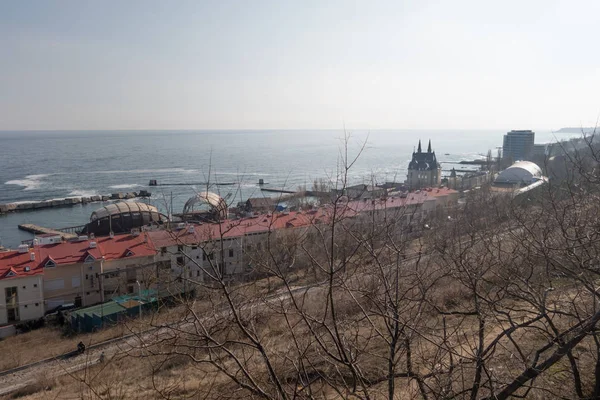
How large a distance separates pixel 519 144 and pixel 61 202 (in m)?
51.2

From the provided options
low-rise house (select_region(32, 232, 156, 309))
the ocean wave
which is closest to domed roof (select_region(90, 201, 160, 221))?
low-rise house (select_region(32, 232, 156, 309))

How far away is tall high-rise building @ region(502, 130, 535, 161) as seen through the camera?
55.8 metres

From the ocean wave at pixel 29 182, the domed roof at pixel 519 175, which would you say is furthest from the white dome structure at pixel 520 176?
the ocean wave at pixel 29 182

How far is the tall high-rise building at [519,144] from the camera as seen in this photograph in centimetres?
5575

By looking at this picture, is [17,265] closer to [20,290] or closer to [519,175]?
[20,290]

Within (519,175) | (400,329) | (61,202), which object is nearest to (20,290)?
(400,329)

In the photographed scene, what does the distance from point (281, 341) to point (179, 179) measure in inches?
1470

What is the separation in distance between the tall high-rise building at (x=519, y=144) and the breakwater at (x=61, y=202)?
143 feet

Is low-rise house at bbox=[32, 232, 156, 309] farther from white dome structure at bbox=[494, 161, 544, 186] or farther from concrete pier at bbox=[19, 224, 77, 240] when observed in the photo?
white dome structure at bbox=[494, 161, 544, 186]

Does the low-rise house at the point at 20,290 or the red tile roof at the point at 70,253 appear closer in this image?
the low-rise house at the point at 20,290

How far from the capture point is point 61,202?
29359mm

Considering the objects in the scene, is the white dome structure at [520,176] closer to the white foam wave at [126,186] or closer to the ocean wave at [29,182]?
the white foam wave at [126,186]

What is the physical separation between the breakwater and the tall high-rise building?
1718 inches

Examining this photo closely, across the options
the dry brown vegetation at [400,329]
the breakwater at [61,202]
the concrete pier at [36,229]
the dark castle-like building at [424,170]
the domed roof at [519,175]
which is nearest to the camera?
the dry brown vegetation at [400,329]
